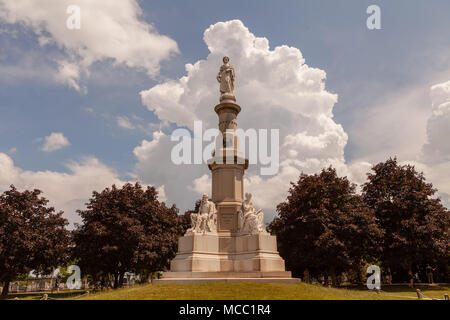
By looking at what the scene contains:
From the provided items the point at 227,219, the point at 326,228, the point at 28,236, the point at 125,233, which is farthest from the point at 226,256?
the point at 28,236

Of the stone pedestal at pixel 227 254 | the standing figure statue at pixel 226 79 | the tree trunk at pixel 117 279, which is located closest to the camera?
the stone pedestal at pixel 227 254

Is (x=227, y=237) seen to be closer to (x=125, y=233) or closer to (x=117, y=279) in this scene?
(x=125, y=233)

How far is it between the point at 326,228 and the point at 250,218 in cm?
1374

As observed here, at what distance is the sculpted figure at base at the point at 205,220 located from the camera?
63.5 feet

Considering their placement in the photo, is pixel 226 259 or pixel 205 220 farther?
pixel 205 220

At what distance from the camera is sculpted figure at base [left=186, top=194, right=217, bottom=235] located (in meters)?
19.3

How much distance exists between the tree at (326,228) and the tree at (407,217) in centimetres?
204

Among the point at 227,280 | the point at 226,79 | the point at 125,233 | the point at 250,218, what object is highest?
the point at 226,79

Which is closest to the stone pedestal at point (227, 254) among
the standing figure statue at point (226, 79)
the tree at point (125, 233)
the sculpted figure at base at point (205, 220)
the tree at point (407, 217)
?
the sculpted figure at base at point (205, 220)

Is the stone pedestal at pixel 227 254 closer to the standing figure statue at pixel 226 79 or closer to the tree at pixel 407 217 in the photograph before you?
the standing figure statue at pixel 226 79

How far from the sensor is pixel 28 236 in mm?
30953

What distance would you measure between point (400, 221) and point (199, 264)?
79.2ft

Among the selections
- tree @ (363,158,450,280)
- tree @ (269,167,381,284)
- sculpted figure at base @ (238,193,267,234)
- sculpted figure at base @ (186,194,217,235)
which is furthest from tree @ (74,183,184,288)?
tree @ (363,158,450,280)
